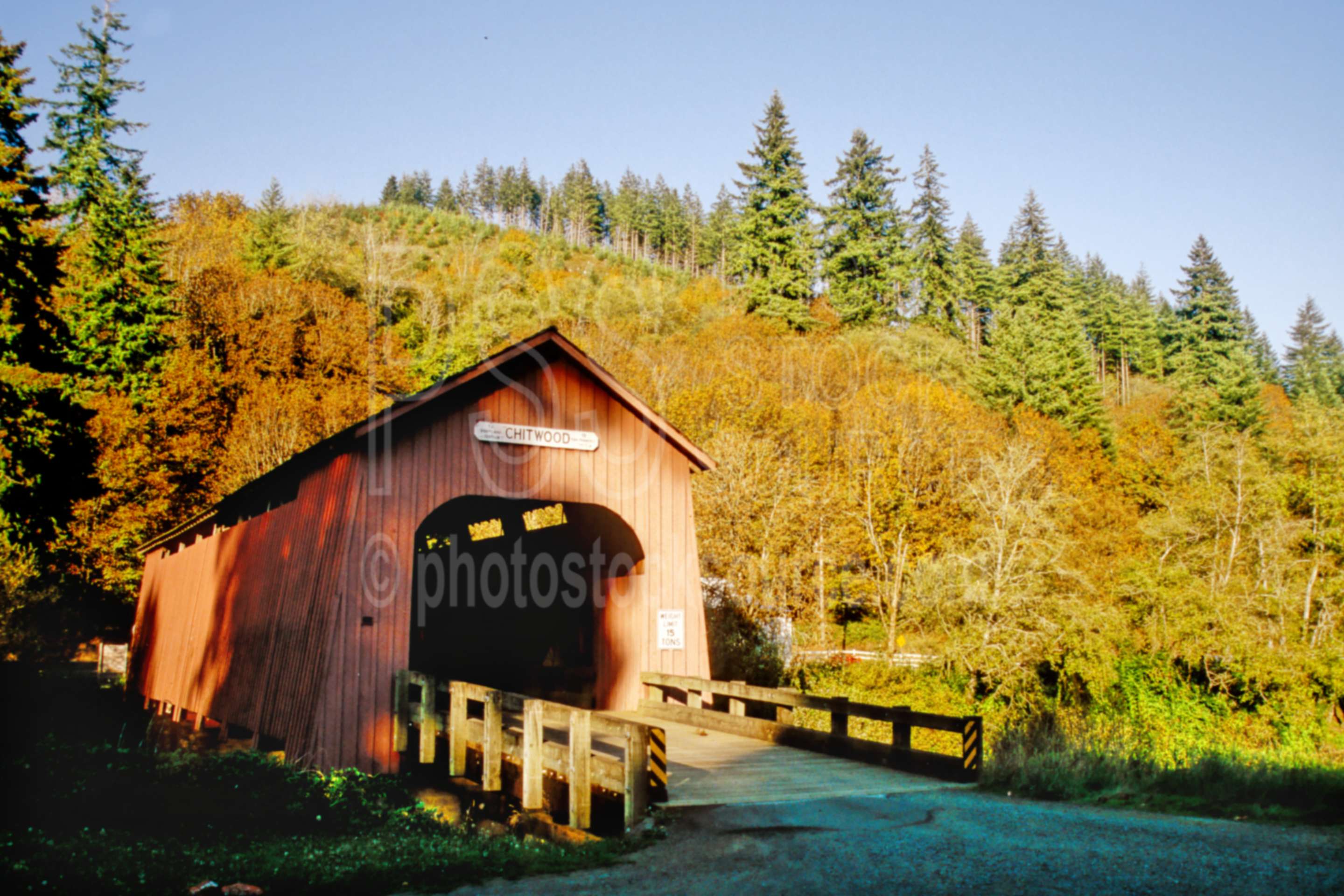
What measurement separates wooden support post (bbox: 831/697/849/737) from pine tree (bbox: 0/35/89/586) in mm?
13254

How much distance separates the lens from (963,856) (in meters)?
6.21

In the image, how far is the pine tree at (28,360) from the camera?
49.4 ft

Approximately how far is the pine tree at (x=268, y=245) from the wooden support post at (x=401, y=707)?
128ft

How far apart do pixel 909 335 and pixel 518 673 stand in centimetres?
3807

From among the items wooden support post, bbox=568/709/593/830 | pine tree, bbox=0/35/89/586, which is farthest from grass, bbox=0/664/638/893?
pine tree, bbox=0/35/89/586

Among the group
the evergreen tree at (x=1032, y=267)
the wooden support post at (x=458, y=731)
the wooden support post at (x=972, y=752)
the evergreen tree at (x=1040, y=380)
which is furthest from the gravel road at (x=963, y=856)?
the evergreen tree at (x=1032, y=267)

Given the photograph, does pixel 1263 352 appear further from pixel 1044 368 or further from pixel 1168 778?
pixel 1168 778

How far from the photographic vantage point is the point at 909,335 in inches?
1975

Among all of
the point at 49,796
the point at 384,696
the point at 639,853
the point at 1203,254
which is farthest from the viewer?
the point at 1203,254

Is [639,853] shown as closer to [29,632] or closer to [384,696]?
[384,696]


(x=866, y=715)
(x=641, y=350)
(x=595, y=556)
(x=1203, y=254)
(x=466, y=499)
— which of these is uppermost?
(x=1203, y=254)

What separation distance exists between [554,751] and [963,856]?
10.7 ft

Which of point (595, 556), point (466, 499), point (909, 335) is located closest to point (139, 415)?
point (466, 499)

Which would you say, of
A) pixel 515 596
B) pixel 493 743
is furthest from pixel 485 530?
pixel 493 743
